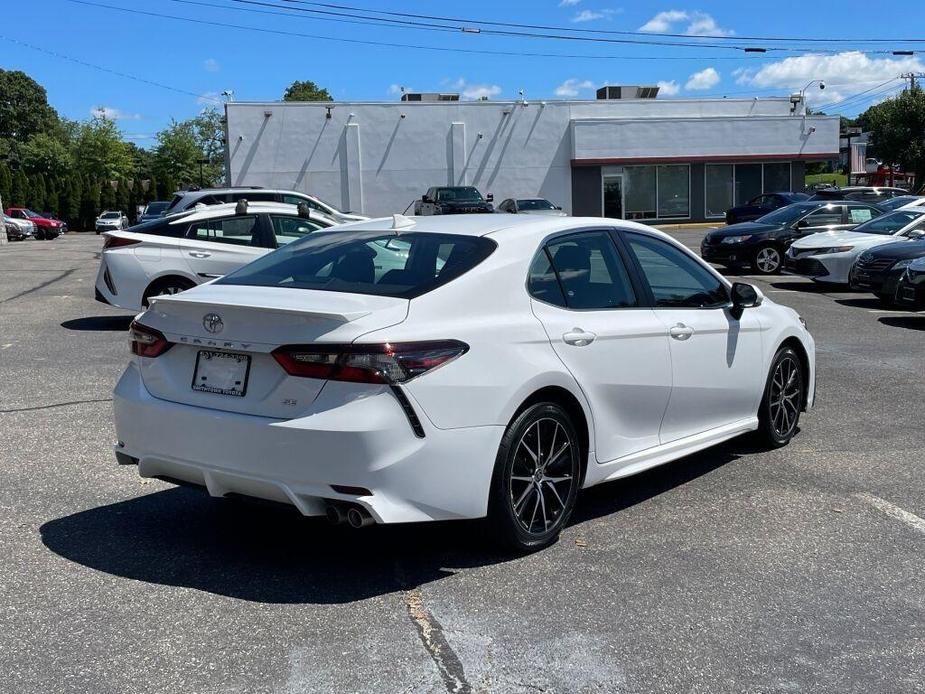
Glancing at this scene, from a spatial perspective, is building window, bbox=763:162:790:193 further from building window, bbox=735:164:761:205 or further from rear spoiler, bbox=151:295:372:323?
rear spoiler, bbox=151:295:372:323

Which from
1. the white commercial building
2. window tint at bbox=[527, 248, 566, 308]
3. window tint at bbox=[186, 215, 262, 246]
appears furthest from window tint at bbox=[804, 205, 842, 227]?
the white commercial building

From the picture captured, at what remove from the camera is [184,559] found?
481 centimetres

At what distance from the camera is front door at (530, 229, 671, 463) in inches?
201

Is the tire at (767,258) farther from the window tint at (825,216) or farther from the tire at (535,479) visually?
the tire at (535,479)

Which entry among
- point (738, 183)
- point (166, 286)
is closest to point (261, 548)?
point (166, 286)

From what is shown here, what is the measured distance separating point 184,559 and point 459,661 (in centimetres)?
166

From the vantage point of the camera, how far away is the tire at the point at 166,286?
12648 millimetres

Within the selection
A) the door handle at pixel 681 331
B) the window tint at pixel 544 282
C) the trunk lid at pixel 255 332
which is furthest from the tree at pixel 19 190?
the window tint at pixel 544 282

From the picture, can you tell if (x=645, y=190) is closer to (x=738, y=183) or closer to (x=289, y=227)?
(x=738, y=183)

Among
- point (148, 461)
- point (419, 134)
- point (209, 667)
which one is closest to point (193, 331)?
point (148, 461)

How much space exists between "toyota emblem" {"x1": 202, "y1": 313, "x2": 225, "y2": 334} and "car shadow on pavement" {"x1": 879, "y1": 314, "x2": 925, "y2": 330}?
11.4m

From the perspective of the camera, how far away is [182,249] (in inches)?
504

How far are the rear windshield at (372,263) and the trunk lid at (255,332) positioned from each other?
0.58 feet

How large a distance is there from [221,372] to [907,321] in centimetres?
1212
